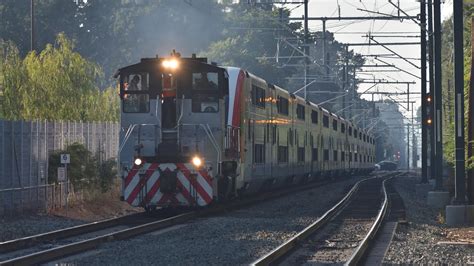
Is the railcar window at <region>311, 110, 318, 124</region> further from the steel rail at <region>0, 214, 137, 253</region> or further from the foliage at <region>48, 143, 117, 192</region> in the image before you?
the steel rail at <region>0, 214, 137, 253</region>

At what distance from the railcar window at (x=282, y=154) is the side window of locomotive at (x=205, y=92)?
32.4 feet

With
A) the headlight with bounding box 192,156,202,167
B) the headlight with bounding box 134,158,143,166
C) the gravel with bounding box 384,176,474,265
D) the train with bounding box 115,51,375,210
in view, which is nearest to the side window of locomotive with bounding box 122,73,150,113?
the train with bounding box 115,51,375,210

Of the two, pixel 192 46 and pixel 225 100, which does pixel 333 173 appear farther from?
pixel 192 46

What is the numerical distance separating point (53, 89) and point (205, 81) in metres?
17.2

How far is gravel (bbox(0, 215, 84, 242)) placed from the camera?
19450 mm

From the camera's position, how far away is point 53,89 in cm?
3969

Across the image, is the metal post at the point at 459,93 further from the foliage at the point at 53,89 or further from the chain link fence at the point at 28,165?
the foliage at the point at 53,89

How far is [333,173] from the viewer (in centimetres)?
5466

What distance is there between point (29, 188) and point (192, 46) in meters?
70.9

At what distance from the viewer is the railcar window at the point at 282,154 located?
33.3 meters

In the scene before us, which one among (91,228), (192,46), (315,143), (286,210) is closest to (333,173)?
(315,143)

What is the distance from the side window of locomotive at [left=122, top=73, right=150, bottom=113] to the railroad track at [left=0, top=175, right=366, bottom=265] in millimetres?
2604

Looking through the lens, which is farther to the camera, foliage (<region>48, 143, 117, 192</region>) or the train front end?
foliage (<region>48, 143, 117, 192</region>)

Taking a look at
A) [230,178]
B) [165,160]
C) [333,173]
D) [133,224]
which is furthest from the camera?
[333,173]
